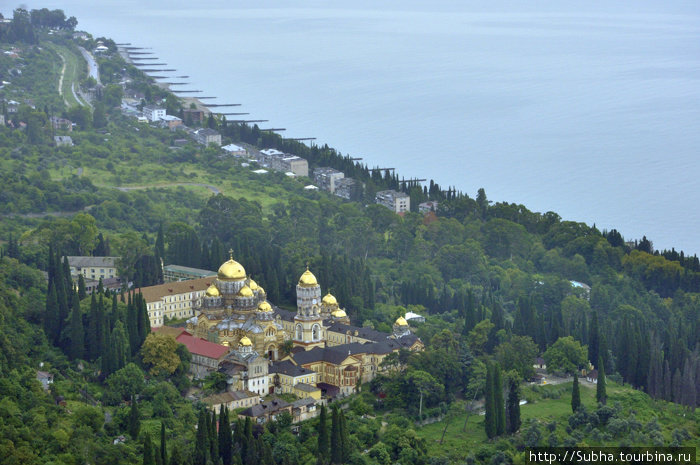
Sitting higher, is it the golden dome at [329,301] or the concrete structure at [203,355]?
the golden dome at [329,301]

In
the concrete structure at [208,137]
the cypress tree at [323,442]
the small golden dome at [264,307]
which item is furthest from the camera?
the concrete structure at [208,137]

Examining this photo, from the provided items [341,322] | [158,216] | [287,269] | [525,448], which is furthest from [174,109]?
[525,448]

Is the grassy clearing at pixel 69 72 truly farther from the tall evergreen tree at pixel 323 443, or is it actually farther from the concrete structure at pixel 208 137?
the tall evergreen tree at pixel 323 443

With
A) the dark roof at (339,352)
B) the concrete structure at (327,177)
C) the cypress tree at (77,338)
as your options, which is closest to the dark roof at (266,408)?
the dark roof at (339,352)

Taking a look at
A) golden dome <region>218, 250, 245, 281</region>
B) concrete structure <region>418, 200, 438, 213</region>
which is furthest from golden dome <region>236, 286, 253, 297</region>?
concrete structure <region>418, 200, 438, 213</region>

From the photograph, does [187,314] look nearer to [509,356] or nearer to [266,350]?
[266,350]

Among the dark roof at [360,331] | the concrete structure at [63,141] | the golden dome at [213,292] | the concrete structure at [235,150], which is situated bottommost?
the dark roof at [360,331]

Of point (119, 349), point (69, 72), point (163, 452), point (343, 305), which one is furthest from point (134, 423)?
point (69, 72)
